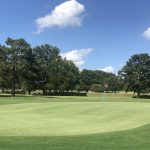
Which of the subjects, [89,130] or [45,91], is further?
[45,91]

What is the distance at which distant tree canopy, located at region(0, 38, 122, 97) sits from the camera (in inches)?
4363

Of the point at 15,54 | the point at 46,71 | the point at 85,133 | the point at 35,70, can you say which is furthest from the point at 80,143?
the point at 46,71

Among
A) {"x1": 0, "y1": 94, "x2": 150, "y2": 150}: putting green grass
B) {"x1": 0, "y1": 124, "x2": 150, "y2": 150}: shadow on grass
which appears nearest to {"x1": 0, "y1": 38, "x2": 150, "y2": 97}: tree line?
{"x1": 0, "y1": 94, "x2": 150, "y2": 150}: putting green grass

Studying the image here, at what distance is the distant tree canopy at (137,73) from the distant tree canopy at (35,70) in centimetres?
603

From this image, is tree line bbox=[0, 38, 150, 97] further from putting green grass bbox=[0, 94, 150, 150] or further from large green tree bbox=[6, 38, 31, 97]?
putting green grass bbox=[0, 94, 150, 150]

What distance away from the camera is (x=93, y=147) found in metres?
16.3

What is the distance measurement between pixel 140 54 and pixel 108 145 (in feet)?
432

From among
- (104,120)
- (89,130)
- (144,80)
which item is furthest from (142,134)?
(144,80)

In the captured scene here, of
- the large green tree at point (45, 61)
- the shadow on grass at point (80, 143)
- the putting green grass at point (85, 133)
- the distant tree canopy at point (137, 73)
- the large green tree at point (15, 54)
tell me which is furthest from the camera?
the large green tree at point (45, 61)

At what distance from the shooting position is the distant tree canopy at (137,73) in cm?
13850

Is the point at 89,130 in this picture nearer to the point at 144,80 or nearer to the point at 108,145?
the point at 108,145

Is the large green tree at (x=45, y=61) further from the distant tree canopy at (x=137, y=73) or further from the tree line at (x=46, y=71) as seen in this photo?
the distant tree canopy at (x=137, y=73)

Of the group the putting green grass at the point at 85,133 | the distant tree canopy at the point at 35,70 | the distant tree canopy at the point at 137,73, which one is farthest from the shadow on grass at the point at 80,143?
the distant tree canopy at the point at 137,73

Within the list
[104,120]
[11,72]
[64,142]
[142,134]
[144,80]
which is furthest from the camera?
[144,80]
